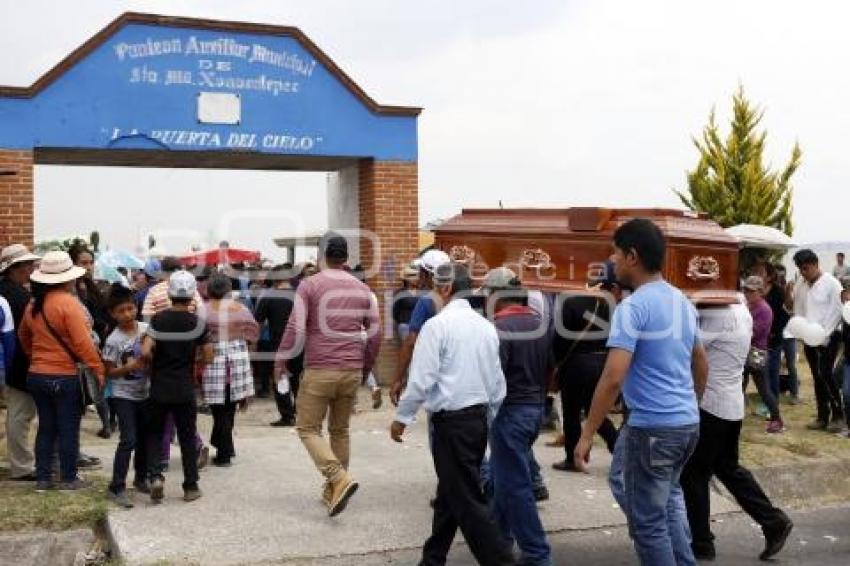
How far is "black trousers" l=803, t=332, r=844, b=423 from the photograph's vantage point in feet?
31.4

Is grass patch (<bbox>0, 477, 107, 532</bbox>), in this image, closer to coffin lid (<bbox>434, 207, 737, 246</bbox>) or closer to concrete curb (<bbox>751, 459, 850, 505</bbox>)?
coffin lid (<bbox>434, 207, 737, 246</bbox>)

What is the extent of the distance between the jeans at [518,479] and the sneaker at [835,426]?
5310 mm

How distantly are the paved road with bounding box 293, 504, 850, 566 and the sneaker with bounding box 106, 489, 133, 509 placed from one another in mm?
1431

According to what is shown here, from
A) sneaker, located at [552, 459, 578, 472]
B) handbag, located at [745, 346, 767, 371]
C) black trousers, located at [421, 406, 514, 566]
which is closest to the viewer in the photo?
black trousers, located at [421, 406, 514, 566]

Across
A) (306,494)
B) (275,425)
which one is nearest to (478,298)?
(306,494)

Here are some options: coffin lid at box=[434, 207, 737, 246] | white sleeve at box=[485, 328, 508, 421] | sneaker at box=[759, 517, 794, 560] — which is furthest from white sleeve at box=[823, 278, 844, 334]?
white sleeve at box=[485, 328, 508, 421]

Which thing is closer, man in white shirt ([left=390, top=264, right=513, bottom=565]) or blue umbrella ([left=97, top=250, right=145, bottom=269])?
man in white shirt ([left=390, top=264, right=513, bottom=565])

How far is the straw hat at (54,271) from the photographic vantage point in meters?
6.43

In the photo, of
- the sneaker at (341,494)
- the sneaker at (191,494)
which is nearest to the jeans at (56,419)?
the sneaker at (191,494)

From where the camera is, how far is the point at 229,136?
11.3m

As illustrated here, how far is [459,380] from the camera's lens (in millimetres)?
4988

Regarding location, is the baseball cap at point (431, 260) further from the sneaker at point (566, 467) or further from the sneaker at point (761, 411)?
the sneaker at point (761, 411)

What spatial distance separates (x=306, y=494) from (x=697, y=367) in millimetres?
3143

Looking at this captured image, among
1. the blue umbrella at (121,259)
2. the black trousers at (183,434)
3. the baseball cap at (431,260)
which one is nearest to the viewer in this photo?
the baseball cap at (431,260)
